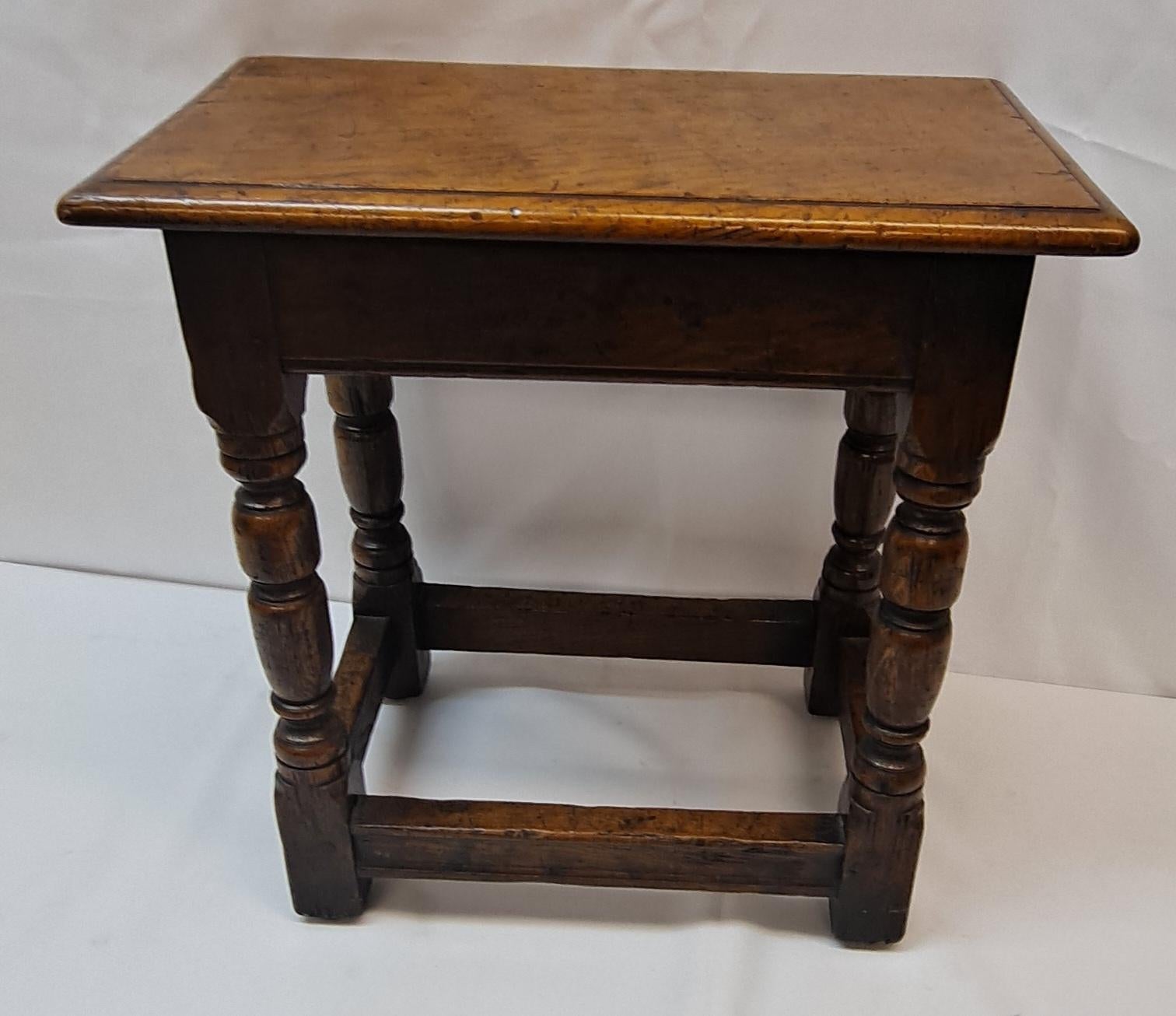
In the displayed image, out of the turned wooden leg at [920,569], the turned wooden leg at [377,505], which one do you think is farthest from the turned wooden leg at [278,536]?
the turned wooden leg at [920,569]

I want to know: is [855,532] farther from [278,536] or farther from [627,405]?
[278,536]

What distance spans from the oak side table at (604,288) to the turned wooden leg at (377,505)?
17 cm

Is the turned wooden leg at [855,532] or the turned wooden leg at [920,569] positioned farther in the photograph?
the turned wooden leg at [855,532]

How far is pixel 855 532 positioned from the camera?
1246 millimetres

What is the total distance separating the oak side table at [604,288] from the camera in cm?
77

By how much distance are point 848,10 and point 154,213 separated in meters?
0.73

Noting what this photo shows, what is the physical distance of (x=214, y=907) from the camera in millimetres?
1115

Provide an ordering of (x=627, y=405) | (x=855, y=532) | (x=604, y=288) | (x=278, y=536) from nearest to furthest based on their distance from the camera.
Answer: (x=604, y=288)
(x=278, y=536)
(x=855, y=532)
(x=627, y=405)

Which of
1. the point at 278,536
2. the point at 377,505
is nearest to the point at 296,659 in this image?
the point at 278,536

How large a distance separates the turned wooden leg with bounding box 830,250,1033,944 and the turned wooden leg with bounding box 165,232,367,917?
0.44 m

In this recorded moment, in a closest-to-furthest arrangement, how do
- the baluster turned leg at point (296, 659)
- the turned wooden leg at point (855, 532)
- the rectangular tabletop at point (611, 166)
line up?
1. the rectangular tabletop at point (611, 166)
2. the baluster turned leg at point (296, 659)
3. the turned wooden leg at point (855, 532)

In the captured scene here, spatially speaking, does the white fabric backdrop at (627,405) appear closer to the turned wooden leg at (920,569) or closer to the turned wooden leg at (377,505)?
the turned wooden leg at (377,505)

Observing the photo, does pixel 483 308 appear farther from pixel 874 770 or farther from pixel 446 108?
pixel 874 770

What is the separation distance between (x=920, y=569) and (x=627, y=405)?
0.57 metres
